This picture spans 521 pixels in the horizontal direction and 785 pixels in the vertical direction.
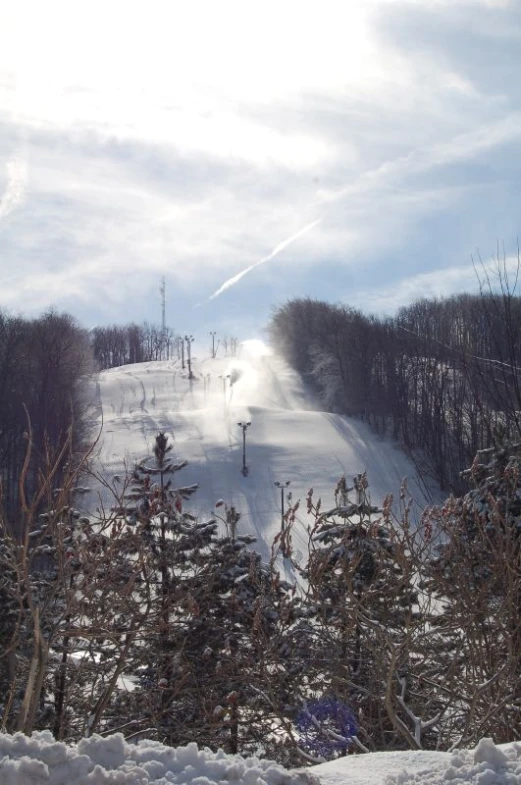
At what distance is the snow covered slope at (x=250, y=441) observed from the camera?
137ft

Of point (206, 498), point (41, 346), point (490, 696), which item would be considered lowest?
point (206, 498)

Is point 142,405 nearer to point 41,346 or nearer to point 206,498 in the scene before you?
point 41,346

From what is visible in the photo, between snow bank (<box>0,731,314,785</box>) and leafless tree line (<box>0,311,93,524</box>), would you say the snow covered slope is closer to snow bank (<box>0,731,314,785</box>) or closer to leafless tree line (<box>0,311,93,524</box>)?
leafless tree line (<box>0,311,93,524</box>)

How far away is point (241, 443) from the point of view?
165ft

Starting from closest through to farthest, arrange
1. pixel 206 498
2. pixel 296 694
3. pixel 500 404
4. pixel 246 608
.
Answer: pixel 296 694 → pixel 500 404 → pixel 246 608 → pixel 206 498

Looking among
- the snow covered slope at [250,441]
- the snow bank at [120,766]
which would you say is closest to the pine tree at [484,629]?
the snow bank at [120,766]

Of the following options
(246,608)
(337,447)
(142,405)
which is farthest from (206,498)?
(246,608)

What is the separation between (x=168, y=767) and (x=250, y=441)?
159 ft

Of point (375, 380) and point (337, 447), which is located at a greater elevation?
point (375, 380)

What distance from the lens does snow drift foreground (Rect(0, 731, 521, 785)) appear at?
2.19 meters

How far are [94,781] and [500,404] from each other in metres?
5.89

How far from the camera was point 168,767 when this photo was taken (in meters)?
2.30

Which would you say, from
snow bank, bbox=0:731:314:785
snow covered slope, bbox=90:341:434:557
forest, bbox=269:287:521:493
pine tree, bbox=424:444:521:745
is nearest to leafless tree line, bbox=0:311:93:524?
snow covered slope, bbox=90:341:434:557

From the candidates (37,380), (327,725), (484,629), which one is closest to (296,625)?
(327,725)
